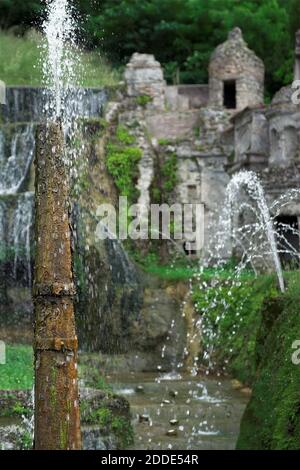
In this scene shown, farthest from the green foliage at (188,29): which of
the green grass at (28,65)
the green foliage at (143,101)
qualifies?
the green foliage at (143,101)

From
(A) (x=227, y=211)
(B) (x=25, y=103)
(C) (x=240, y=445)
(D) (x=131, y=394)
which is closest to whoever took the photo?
(C) (x=240, y=445)

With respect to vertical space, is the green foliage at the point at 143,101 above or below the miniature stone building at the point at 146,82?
below

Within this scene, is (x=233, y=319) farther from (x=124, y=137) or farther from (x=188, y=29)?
(x=188, y=29)

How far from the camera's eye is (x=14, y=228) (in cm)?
1859

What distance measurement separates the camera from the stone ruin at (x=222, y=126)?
22.0 meters

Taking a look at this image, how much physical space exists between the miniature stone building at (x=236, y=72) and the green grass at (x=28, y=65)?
138 inches

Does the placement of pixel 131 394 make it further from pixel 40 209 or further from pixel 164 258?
pixel 164 258

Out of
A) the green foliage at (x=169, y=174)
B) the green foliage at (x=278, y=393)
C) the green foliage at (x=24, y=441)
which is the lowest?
the green foliage at (x=24, y=441)

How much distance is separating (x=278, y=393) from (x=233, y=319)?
32.0 feet

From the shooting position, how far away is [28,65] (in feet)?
100

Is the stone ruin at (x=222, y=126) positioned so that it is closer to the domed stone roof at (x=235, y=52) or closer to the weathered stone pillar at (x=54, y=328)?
the domed stone roof at (x=235, y=52)

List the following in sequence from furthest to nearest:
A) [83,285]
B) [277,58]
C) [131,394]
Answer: [277,58], [83,285], [131,394]

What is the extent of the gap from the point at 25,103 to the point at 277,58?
1156 cm
